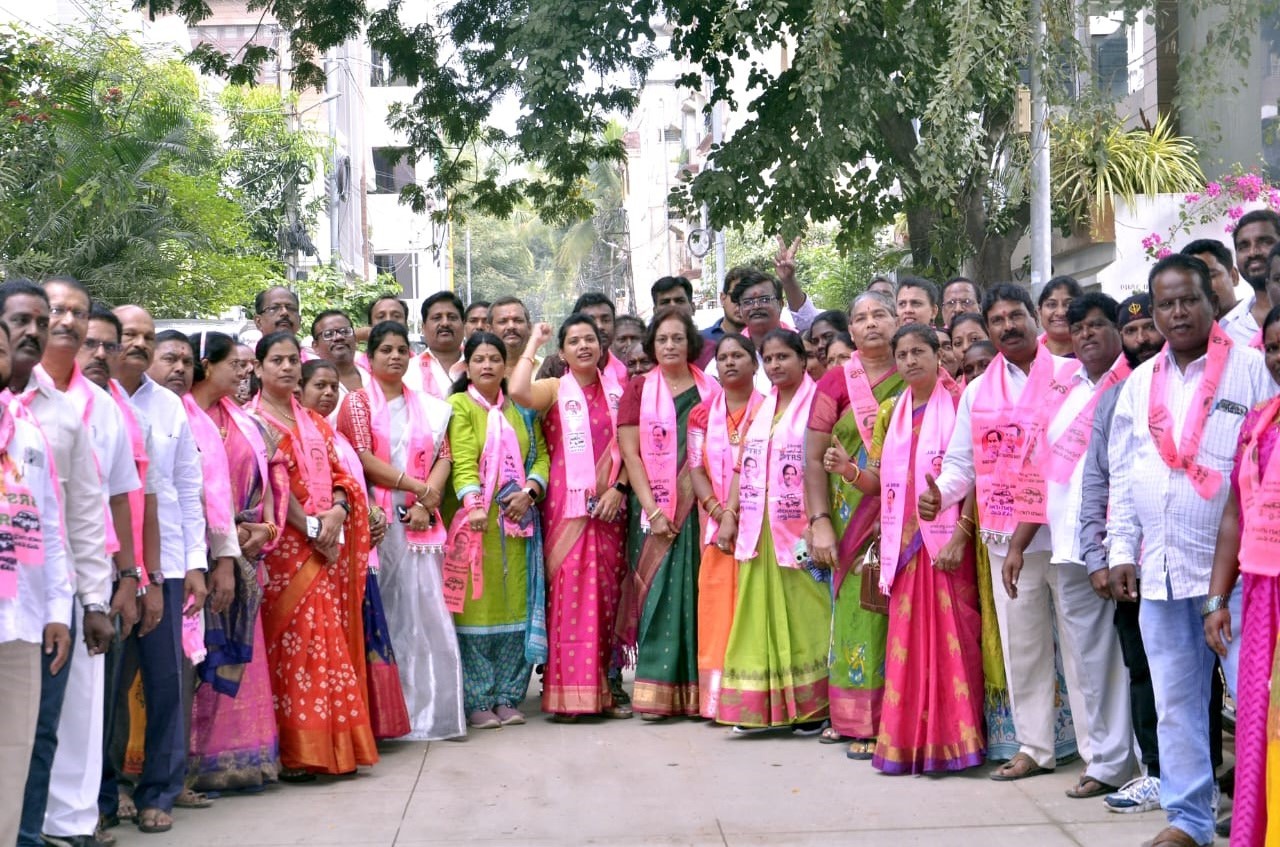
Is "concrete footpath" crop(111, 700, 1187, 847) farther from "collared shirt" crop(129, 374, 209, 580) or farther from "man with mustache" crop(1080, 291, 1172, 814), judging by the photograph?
"collared shirt" crop(129, 374, 209, 580)

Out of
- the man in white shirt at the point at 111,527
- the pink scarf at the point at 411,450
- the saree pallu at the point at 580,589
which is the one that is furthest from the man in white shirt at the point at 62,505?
the saree pallu at the point at 580,589

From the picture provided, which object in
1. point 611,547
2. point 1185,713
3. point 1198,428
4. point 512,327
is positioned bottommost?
point 1185,713

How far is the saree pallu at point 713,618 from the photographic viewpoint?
782 cm

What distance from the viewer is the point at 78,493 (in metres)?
4.97

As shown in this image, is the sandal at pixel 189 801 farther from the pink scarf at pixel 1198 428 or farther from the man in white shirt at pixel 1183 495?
the pink scarf at pixel 1198 428

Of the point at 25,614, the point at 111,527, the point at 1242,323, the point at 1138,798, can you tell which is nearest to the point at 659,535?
the point at 1138,798

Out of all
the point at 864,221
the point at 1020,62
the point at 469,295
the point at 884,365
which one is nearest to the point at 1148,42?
the point at 864,221

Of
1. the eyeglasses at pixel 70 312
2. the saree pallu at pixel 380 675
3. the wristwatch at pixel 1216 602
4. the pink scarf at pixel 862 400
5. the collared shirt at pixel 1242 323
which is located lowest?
the saree pallu at pixel 380 675

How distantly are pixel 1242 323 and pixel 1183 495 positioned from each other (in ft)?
4.09

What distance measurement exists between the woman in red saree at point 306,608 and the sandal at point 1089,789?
121 inches

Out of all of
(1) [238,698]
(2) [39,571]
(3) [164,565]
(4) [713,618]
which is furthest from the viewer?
(4) [713,618]

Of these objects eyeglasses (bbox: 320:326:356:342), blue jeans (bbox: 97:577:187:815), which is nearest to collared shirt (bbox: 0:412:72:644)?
blue jeans (bbox: 97:577:187:815)

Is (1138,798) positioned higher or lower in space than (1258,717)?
lower

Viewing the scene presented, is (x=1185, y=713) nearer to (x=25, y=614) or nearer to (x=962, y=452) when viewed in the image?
(x=962, y=452)
